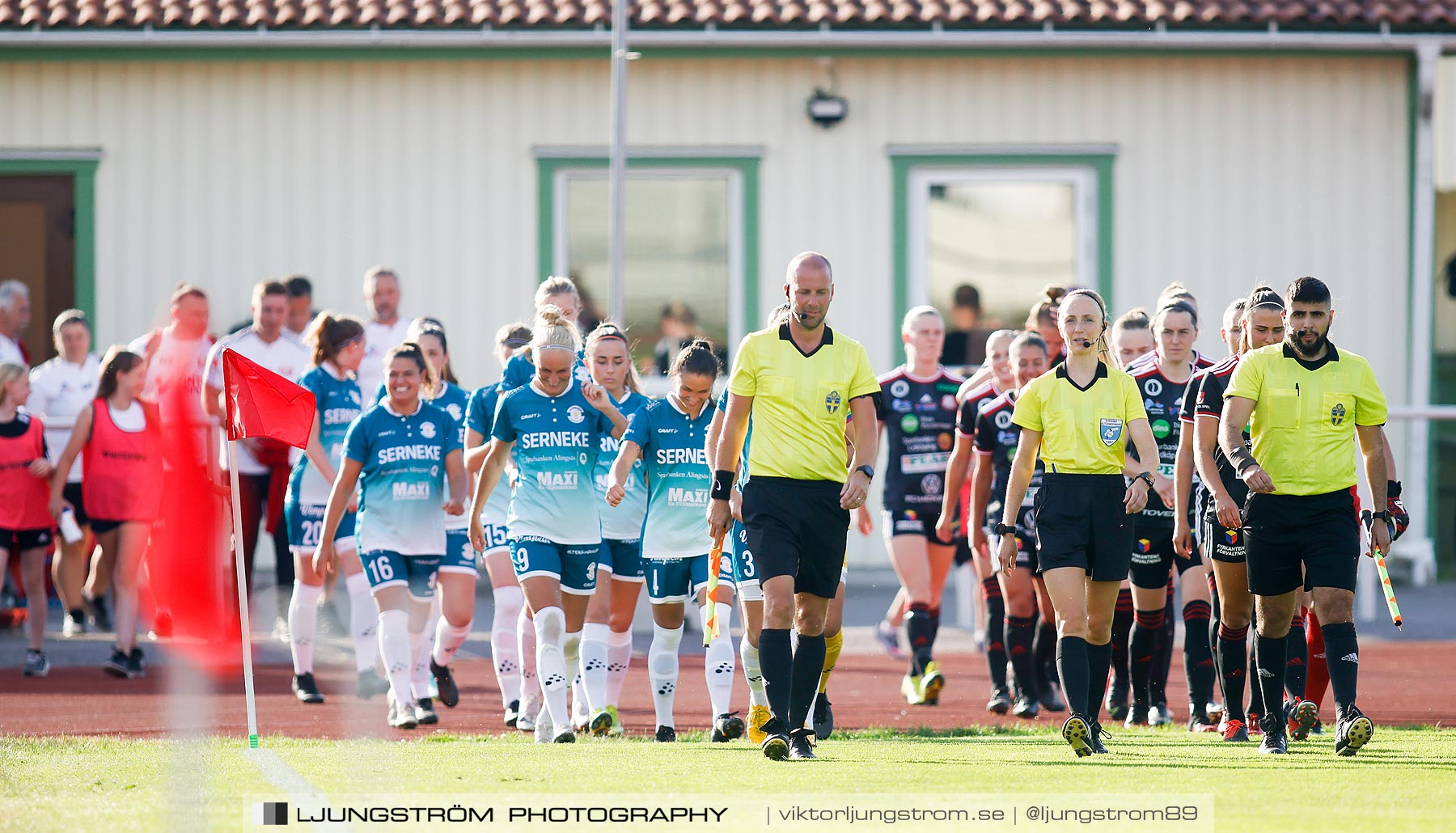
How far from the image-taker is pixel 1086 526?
8.08m

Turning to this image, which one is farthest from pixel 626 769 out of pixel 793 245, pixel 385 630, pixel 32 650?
pixel 793 245

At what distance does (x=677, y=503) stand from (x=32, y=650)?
16.2 ft

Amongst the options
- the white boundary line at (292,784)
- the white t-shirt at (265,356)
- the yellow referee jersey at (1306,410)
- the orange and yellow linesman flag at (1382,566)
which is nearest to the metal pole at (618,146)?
the white t-shirt at (265,356)

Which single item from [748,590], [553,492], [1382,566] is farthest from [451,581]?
[1382,566]

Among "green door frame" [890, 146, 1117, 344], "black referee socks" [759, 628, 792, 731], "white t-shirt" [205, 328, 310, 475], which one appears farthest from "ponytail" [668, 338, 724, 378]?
"green door frame" [890, 146, 1117, 344]

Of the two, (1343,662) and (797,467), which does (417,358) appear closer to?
(797,467)

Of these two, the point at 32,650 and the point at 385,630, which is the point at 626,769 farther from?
the point at 32,650

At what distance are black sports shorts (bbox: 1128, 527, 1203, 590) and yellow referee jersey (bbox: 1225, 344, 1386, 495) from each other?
1390mm

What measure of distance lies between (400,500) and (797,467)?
2664 mm

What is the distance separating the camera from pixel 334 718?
9.81 meters

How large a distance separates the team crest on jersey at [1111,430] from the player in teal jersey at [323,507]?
4244mm

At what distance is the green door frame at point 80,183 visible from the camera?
15.9 meters

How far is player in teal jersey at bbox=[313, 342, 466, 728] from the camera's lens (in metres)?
9.52

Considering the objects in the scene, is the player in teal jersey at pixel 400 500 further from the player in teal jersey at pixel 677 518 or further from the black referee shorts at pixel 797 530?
the black referee shorts at pixel 797 530
